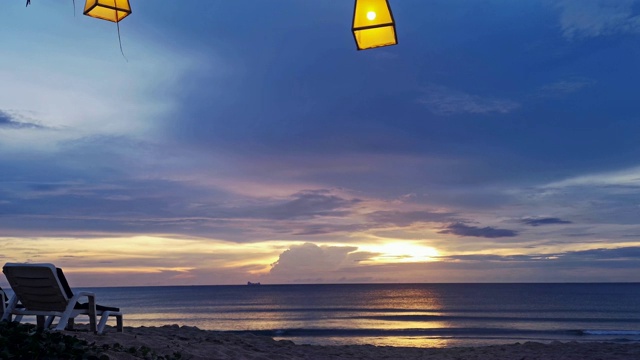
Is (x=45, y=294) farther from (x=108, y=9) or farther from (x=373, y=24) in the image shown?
(x=373, y=24)

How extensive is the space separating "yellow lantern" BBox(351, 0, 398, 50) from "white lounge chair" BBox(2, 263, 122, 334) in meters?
4.98

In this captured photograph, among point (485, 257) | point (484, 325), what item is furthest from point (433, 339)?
point (485, 257)

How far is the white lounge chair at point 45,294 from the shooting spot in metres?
6.80

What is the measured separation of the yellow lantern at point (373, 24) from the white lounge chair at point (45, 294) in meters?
4.98

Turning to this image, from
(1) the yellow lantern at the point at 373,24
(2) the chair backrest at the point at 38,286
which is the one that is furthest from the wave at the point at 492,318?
(1) the yellow lantern at the point at 373,24

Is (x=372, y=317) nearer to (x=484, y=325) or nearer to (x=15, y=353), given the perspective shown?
(x=484, y=325)

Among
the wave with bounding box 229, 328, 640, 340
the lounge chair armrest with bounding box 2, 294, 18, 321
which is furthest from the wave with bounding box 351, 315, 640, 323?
the lounge chair armrest with bounding box 2, 294, 18, 321

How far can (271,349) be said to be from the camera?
375 inches

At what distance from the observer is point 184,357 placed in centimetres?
693

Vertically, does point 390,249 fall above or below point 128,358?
above

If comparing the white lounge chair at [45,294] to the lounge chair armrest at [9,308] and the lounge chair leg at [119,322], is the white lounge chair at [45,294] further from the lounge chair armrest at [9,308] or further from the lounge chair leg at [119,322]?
the lounge chair leg at [119,322]

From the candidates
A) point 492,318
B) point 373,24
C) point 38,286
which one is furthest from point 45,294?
point 492,318

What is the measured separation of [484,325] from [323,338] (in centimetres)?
1064

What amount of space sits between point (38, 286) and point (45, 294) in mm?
122
